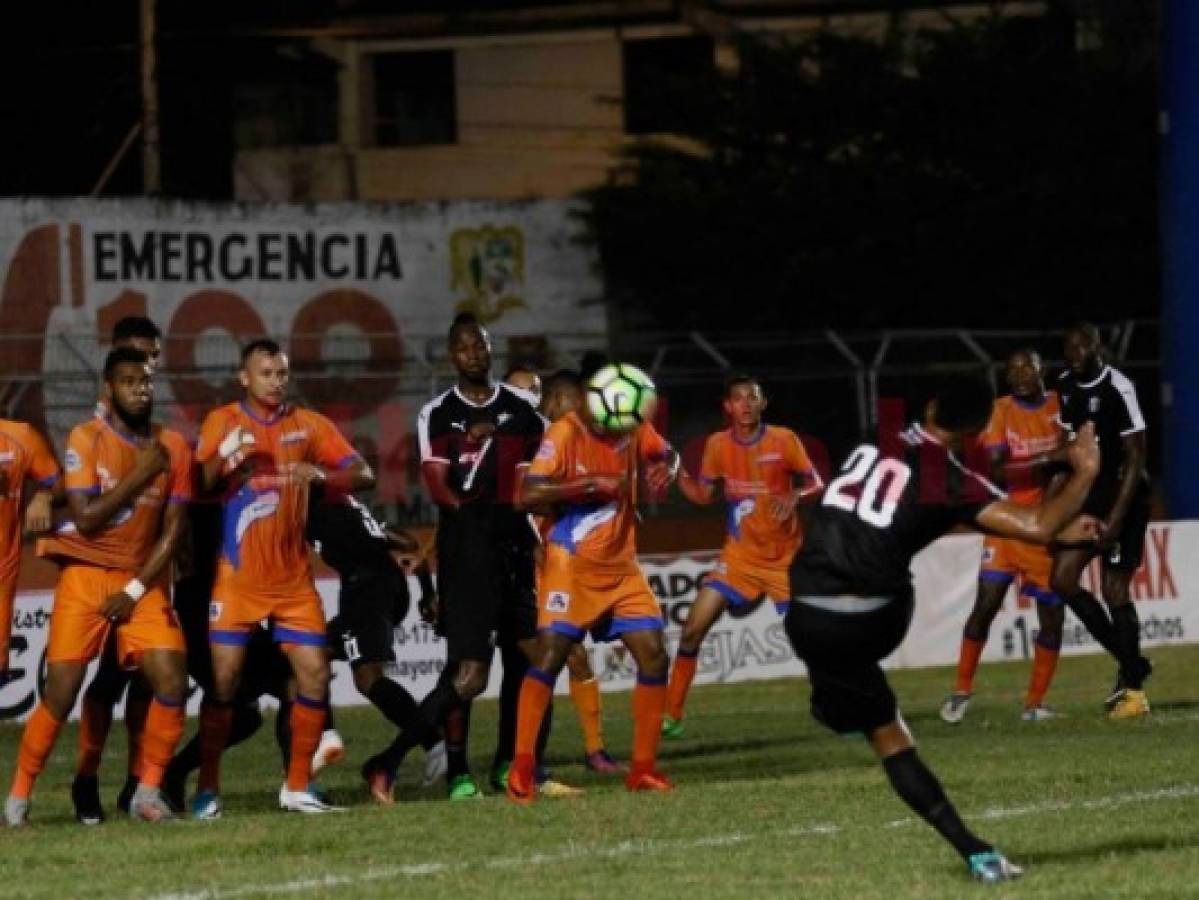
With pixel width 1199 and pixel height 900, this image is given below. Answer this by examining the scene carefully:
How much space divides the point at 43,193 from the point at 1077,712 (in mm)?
26854

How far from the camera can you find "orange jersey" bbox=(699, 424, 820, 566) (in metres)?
17.4

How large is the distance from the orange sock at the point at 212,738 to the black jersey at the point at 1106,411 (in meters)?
6.35

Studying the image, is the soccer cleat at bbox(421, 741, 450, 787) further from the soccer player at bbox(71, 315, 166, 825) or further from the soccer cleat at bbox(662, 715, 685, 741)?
the soccer cleat at bbox(662, 715, 685, 741)

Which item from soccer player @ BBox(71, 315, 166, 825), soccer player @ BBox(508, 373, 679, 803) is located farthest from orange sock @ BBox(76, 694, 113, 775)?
soccer player @ BBox(508, 373, 679, 803)

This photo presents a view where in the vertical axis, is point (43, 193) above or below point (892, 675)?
above

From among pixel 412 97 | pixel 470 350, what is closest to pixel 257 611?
pixel 470 350

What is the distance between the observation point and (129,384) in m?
12.4

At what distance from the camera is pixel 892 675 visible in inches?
901

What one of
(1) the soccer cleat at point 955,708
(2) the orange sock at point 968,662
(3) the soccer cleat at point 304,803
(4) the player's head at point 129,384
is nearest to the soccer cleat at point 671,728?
(1) the soccer cleat at point 955,708

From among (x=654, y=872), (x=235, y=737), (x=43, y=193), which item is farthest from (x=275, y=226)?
(x=654, y=872)

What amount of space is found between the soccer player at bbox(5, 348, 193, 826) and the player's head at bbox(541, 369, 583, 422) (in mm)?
2863

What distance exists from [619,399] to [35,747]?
124 inches

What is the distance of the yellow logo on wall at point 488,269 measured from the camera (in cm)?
3731

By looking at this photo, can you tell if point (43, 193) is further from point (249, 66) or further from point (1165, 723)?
point (1165, 723)
